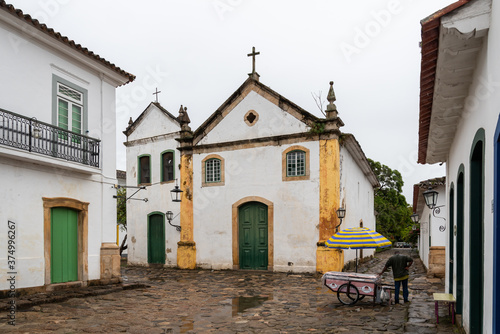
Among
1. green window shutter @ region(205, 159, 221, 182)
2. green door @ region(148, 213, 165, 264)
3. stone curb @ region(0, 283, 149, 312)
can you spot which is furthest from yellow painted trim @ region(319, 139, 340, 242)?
green door @ region(148, 213, 165, 264)

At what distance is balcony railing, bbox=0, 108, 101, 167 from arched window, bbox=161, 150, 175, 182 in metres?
7.76

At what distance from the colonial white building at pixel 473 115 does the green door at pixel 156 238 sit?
1465 centimetres

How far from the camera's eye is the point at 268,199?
54.5 ft

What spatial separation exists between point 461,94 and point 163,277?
12.5m

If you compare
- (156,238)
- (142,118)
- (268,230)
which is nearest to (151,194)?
(156,238)

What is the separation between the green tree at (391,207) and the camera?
37.8 m

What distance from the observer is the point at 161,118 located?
68.3 feet

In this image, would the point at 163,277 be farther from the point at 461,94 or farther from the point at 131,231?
the point at 461,94

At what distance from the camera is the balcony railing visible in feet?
32.0

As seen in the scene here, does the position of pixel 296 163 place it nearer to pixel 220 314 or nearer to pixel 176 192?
pixel 176 192

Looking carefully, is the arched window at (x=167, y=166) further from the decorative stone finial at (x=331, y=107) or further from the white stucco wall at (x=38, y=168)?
the decorative stone finial at (x=331, y=107)

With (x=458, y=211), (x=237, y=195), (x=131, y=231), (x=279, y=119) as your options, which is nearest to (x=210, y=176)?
(x=237, y=195)

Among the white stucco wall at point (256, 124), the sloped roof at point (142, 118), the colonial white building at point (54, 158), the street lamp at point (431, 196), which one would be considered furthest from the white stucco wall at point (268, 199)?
the colonial white building at point (54, 158)

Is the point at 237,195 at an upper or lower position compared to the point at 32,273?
upper
